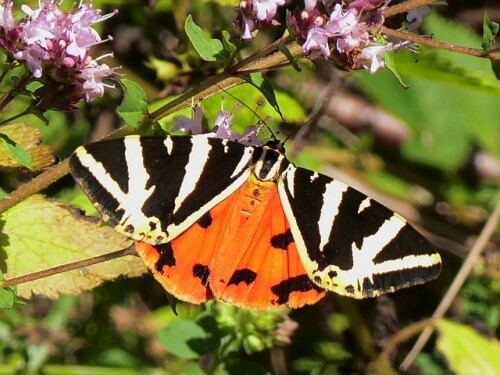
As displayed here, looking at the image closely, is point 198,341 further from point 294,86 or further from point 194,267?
point 294,86

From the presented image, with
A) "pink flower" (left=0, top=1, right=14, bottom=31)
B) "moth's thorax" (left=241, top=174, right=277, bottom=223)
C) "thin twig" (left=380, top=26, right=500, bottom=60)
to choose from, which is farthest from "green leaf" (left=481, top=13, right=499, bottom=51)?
"pink flower" (left=0, top=1, right=14, bottom=31)

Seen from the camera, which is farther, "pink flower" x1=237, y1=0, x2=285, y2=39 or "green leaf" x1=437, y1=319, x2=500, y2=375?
"green leaf" x1=437, y1=319, x2=500, y2=375

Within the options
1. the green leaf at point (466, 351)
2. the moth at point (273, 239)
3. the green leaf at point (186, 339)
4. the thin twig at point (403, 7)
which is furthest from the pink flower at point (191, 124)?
the green leaf at point (466, 351)

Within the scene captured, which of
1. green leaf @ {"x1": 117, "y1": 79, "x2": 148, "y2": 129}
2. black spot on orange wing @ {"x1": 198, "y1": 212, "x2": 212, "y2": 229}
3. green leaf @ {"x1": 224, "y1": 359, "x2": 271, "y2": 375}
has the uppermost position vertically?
green leaf @ {"x1": 117, "y1": 79, "x2": 148, "y2": 129}

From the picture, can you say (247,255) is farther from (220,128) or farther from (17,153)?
(17,153)

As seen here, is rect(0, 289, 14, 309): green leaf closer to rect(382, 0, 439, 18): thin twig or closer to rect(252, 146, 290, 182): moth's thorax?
rect(252, 146, 290, 182): moth's thorax

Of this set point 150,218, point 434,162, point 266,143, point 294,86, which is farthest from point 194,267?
point 434,162

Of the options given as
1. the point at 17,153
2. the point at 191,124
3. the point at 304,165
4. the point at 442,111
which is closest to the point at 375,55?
the point at 191,124
